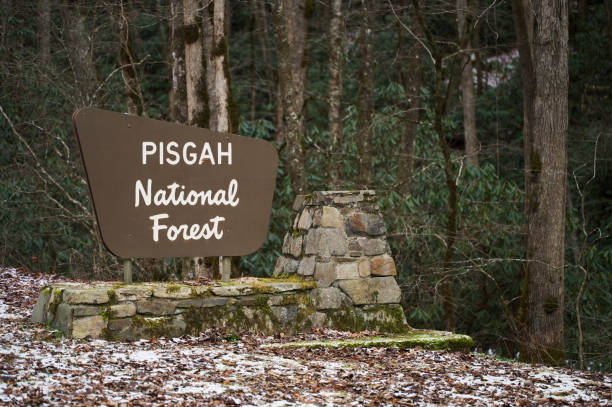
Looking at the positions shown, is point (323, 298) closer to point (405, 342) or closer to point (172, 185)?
point (405, 342)

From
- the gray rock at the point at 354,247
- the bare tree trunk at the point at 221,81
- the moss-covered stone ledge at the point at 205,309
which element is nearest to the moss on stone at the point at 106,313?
the moss-covered stone ledge at the point at 205,309

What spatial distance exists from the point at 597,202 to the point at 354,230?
375 inches

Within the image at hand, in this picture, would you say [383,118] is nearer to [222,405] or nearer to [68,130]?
[68,130]

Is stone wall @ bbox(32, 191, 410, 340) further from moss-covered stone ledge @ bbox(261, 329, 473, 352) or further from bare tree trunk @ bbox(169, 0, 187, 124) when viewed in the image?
bare tree trunk @ bbox(169, 0, 187, 124)

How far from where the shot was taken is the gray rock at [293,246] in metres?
7.62

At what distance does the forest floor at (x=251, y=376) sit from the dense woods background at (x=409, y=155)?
2938 mm

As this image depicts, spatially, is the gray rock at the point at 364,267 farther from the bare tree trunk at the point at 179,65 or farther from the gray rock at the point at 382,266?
the bare tree trunk at the point at 179,65

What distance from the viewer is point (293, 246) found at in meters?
7.71

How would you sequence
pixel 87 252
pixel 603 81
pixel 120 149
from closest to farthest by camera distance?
pixel 120 149 < pixel 87 252 < pixel 603 81

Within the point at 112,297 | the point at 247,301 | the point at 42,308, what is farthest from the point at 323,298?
the point at 42,308

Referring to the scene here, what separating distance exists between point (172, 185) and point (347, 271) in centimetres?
196

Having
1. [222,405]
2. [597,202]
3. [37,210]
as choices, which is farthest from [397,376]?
[597,202]

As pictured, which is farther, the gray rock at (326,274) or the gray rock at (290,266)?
the gray rock at (290,266)

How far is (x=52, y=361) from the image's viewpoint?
514cm
